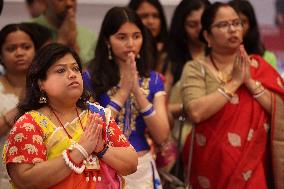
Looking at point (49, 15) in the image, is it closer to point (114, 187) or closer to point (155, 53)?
point (155, 53)

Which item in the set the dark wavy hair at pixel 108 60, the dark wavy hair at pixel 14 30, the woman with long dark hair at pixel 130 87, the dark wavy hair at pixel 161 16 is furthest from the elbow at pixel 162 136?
the dark wavy hair at pixel 161 16

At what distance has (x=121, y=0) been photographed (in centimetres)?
→ 488

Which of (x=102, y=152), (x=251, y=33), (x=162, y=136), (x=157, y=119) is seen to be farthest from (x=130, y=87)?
(x=251, y=33)

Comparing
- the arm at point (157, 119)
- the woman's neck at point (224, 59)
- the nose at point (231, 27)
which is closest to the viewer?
the arm at point (157, 119)

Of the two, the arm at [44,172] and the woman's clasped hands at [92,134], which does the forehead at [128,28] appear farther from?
the arm at [44,172]

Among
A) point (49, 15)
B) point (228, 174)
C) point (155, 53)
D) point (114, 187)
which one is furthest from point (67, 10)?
point (114, 187)

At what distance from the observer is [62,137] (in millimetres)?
2564

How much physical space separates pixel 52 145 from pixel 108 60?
1.05m

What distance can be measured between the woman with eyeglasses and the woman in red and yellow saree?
0.92 m

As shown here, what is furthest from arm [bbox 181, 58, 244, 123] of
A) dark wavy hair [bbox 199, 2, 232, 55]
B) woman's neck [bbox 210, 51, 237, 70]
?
dark wavy hair [bbox 199, 2, 232, 55]

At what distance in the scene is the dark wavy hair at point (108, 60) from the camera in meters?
3.43

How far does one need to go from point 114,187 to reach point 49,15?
1689 mm

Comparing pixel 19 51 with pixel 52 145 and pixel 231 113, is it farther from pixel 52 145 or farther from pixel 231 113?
pixel 231 113

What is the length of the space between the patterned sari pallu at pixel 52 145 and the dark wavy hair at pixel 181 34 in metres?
1.50
